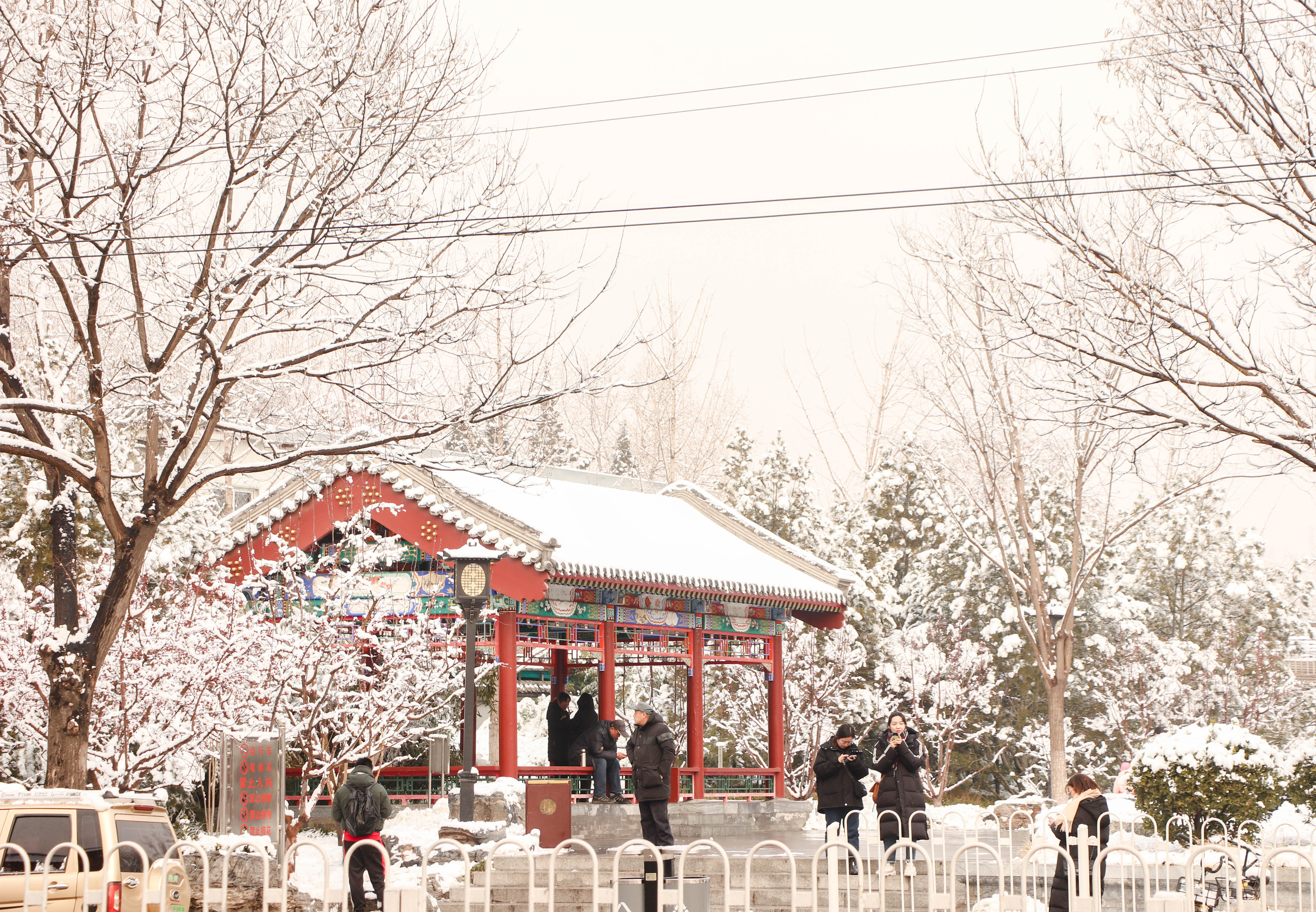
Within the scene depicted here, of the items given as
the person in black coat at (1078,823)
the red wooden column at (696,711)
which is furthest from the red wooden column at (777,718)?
the person in black coat at (1078,823)

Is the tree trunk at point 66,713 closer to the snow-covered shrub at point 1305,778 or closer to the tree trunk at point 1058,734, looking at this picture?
the snow-covered shrub at point 1305,778

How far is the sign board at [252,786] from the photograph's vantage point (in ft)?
44.4

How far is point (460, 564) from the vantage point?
1530 cm

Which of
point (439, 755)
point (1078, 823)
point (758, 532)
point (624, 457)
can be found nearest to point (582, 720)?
point (439, 755)

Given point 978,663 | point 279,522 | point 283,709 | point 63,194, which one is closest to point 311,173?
point 63,194

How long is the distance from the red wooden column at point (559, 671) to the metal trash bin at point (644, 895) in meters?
10.7

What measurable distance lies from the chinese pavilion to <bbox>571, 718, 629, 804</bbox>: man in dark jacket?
0.25 metres

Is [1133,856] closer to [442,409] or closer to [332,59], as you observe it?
[442,409]

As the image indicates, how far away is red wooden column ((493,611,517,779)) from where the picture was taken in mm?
17016

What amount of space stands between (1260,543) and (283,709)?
24972 millimetres

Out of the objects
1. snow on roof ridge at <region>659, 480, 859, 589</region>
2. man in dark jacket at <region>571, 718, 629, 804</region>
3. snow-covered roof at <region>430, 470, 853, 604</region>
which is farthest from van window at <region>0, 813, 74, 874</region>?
snow on roof ridge at <region>659, 480, 859, 589</region>

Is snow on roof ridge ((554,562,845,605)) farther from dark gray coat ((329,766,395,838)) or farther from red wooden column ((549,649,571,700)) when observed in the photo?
dark gray coat ((329,766,395,838))

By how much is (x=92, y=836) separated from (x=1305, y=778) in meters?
13.4

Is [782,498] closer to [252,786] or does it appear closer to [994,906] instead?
[252,786]
